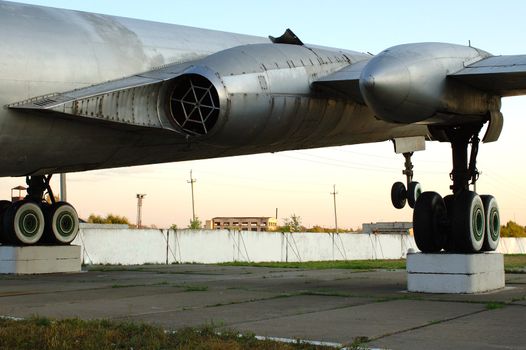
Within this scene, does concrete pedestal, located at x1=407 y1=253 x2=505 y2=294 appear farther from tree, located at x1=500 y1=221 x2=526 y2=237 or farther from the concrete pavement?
tree, located at x1=500 y1=221 x2=526 y2=237

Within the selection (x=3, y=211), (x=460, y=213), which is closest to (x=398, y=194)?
(x=460, y=213)

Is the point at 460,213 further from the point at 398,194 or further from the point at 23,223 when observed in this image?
the point at 23,223

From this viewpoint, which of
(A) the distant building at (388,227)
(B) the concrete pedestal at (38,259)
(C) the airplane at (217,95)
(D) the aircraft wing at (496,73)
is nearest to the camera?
(D) the aircraft wing at (496,73)

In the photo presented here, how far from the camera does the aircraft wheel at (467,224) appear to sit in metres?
11.9

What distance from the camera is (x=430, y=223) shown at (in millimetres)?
12211

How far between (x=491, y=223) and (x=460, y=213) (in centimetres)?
115

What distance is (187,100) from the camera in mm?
12148

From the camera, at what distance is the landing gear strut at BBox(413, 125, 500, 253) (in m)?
12.0

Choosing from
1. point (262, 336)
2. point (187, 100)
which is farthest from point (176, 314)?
point (187, 100)

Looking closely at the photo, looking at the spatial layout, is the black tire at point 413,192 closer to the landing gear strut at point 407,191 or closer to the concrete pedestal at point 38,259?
the landing gear strut at point 407,191

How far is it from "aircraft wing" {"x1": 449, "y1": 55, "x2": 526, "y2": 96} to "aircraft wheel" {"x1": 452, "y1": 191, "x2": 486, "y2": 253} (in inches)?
75.5

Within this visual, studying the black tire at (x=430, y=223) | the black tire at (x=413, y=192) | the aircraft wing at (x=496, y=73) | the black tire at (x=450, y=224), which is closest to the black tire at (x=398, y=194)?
the black tire at (x=413, y=192)

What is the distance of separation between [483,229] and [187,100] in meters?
5.68

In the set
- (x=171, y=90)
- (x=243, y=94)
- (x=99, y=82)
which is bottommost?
(x=243, y=94)
